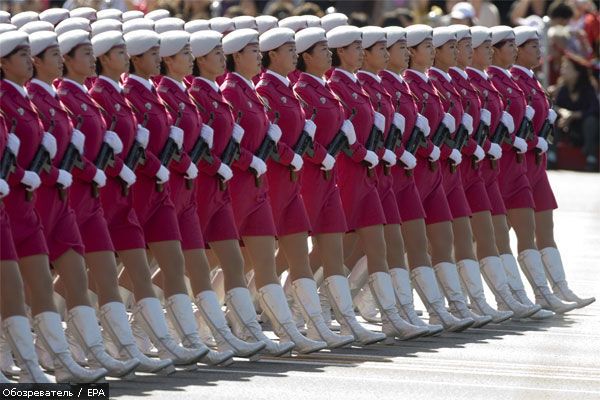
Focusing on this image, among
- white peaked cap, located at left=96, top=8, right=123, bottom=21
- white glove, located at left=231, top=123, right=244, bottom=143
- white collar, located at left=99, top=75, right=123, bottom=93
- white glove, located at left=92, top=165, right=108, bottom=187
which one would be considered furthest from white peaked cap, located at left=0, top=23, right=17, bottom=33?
white peaked cap, located at left=96, top=8, right=123, bottom=21

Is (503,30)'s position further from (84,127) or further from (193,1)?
(193,1)

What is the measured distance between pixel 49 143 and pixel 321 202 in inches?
98.3

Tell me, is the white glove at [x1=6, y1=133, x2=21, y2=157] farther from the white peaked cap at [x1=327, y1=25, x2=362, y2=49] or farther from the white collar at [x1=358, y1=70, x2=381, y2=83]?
the white collar at [x1=358, y1=70, x2=381, y2=83]

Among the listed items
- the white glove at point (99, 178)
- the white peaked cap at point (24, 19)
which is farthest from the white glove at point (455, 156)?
the white glove at point (99, 178)

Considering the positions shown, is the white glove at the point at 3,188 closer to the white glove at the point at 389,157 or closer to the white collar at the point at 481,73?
the white glove at the point at 389,157

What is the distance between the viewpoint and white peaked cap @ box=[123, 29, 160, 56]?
1190cm

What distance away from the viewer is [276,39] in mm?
12766

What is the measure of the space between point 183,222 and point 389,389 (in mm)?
1552

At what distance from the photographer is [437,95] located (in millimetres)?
14039

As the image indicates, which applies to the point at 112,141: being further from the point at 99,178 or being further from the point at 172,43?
the point at 172,43

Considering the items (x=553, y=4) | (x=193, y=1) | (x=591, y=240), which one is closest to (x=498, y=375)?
(x=591, y=240)

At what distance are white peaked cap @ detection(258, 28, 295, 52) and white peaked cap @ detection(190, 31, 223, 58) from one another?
1.80ft

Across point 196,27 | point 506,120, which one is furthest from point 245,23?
point 506,120

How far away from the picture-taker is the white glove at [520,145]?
14711 mm
